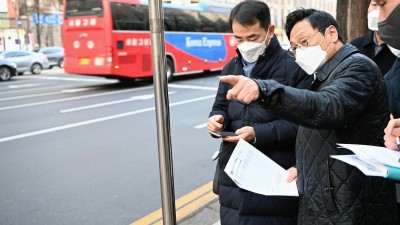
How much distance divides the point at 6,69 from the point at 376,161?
18465 millimetres

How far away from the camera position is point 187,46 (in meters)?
15.0

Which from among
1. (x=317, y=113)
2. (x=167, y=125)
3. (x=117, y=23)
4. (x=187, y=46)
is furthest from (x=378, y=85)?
(x=187, y=46)

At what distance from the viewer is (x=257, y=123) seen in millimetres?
1913

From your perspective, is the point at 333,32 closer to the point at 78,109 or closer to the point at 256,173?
the point at 256,173

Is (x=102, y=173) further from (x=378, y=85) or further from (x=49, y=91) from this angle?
(x=49, y=91)

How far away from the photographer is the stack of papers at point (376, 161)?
1.09 metres

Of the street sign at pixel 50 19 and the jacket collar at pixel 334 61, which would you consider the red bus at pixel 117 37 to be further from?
the street sign at pixel 50 19


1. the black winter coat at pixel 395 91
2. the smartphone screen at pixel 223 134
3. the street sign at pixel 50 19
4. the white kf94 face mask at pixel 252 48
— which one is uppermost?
the street sign at pixel 50 19

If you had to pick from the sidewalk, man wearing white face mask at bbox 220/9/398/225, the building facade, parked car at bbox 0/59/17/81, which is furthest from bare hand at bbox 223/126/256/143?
the building facade

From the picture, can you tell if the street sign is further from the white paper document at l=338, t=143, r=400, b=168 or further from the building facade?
the white paper document at l=338, t=143, r=400, b=168

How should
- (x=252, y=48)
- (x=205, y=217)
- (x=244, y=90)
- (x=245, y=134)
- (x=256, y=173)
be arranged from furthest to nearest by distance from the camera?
(x=205, y=217) < (x=252, y=48) < (x=245, y=134) < (x=256, y=173) < (x=244, y=90)

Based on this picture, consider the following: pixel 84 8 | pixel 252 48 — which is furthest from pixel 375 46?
pixel 84 8

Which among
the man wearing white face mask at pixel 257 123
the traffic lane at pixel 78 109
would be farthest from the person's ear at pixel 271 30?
the traffic lane at pixel 78 109

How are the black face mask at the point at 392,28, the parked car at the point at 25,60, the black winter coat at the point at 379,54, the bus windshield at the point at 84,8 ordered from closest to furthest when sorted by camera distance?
1. the black face mask at the point at 392,28
2. the black winter coat at the point at 379,54
3. the bus windshield at the point at 84,8
4. the parked car at the point at 25,60
